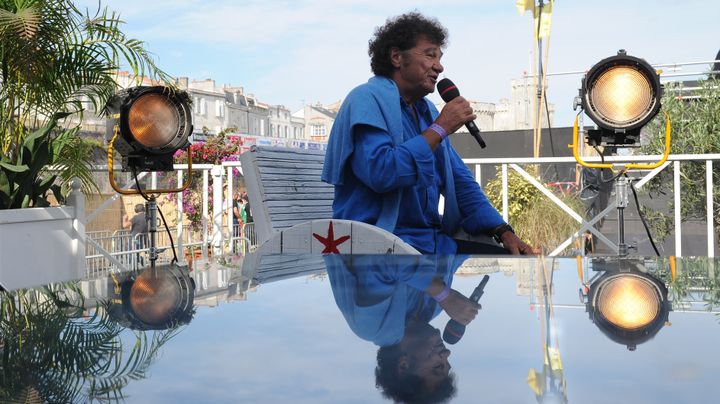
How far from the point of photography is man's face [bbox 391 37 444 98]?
9.57 ft

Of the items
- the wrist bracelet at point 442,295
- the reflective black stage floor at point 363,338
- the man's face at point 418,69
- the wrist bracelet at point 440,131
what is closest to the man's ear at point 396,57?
the man's face at point 418,69

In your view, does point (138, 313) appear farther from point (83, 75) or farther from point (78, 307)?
point (83, 75)

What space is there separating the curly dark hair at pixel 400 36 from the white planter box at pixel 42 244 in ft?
6.34

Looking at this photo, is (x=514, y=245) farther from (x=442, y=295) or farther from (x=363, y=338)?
(x=363, y=338)

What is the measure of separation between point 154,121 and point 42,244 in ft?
5.85

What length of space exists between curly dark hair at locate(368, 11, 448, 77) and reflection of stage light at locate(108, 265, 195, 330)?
1.91 metres

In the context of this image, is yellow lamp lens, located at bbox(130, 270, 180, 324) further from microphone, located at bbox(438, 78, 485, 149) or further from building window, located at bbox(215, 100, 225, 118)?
building window, located at bbox(215, 100, 225, 118)

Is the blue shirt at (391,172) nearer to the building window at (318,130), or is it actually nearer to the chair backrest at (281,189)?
the chair backrest at (281,189)

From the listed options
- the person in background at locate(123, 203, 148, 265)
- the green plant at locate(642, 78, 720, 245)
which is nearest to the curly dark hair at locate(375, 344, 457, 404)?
the person in background at locate(123, 203, 148, 265)

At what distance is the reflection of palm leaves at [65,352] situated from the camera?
52 centimetres

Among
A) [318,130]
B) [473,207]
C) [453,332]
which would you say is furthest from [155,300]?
[318,130]

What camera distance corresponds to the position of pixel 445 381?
52 centimetres

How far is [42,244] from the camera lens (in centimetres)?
444

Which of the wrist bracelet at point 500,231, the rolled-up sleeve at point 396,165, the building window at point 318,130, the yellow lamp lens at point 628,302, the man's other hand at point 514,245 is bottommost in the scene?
the man's other hand at point 514,245
